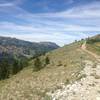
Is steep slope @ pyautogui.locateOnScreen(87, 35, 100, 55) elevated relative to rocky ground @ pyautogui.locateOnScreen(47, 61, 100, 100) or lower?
elevated

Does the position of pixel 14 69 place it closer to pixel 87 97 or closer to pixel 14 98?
pixel 14 98

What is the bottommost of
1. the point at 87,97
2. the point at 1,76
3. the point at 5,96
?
the point at 1,76

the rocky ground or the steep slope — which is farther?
the steep slope

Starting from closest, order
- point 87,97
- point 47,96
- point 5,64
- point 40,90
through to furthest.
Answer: point 87,97, point 47,96, point 40,90, point 5,64

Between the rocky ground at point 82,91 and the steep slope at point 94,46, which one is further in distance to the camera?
the steep slope at point 94,46

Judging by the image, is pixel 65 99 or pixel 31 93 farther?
pixel 31 93

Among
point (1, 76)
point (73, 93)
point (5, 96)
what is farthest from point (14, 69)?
point (73, 93)

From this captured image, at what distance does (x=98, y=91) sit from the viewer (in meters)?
24.6

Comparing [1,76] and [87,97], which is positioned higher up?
[87,97]

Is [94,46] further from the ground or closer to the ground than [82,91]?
further from the ground

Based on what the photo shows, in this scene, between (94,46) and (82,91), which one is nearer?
(82,91)

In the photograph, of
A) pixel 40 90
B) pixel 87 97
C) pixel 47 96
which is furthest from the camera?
pixel 40 90

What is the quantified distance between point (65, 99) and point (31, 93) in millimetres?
7575

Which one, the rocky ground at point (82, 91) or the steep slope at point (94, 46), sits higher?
the steep slope at point (94, 46)
